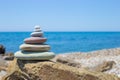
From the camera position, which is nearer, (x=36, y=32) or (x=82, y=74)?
(x=82, y=74)

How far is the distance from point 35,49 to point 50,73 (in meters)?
0.59

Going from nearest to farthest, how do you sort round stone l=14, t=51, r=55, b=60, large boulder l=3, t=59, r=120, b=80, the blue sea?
1. large boulder l=3, t=59, r=120, b=80
2. round stone l=14, t=51, r=55, b=60
3. the blue sea

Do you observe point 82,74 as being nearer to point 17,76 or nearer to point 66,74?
point 66,74

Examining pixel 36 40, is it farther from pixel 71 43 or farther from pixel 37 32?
pixel 71 43

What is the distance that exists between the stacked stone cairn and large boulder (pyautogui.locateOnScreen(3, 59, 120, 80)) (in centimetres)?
14

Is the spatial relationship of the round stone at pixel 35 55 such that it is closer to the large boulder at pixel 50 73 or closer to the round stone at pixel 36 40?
the large boulder at pixel 50 73

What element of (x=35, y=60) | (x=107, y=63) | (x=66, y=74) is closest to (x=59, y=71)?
(x=66, y=74)

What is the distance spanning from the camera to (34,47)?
7285 mm

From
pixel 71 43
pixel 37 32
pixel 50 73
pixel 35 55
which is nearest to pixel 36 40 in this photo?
pixel 37 32

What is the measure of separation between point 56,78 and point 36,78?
363 millimetres

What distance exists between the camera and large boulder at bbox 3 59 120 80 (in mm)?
6863

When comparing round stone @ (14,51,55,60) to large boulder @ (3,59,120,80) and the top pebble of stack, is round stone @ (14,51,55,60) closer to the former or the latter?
large boulder @ (3,59,120,80)

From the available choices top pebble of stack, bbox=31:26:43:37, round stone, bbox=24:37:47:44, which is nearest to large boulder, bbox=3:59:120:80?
round stone, bbox=24:37:47:44

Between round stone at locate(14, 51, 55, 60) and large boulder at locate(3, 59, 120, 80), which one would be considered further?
round stone at locate(14, 51, 55, 60)
